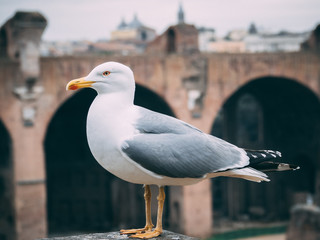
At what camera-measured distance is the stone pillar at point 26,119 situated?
46.1 ft

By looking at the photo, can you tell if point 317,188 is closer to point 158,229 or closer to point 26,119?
point 26,119

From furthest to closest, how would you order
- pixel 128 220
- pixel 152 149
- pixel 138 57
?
1. pixel 128 220
2. pixel 138 57
3. pixel 152 149

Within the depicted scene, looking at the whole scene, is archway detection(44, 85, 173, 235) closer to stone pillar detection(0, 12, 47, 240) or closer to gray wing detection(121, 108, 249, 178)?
stone pillar detection(0, 12, 47, 240)

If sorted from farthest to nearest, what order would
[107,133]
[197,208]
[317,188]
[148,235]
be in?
[317,188]
[197,208]
[148,235]
[107,133]

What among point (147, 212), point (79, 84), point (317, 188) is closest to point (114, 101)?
point (79, 84)

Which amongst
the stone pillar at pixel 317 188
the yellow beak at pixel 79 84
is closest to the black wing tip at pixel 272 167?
the yellow beak at pixel 79 84

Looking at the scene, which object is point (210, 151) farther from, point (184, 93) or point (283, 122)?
point (283, 122)

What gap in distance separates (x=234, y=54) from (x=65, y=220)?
28.7 ft

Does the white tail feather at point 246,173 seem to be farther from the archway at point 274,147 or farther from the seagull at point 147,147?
the archway at point 274,147

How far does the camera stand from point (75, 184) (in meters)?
19.6

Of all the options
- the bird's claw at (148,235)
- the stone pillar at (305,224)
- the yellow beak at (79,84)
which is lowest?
A: the stone pillar at (305,224)

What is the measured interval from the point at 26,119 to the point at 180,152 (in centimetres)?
1168

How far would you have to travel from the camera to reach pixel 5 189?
17.5 meters

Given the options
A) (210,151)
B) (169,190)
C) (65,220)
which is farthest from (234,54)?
(210,151)
